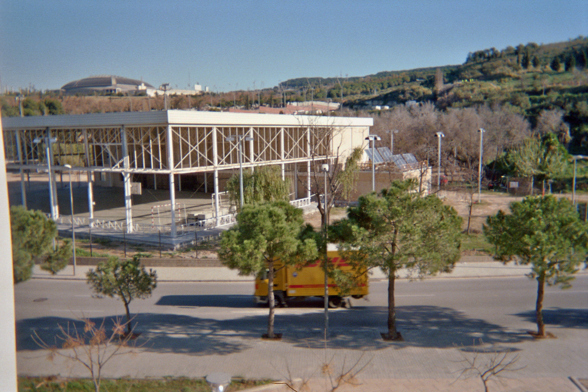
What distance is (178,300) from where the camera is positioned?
1406 cm

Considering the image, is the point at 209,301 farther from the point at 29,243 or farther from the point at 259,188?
the point at 29,243

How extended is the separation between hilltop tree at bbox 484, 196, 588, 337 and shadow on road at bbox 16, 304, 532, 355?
1868 mm

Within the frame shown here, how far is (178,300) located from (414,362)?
793 cm

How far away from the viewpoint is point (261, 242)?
978 centimetres

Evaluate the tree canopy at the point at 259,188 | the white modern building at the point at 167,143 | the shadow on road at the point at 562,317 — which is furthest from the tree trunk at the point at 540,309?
the tree canopy at the point at 259,188

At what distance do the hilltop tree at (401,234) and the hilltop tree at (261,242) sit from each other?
41.1 inches

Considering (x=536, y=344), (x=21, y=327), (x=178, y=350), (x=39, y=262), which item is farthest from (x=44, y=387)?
(x=536, y=344)

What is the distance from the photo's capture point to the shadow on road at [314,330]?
33.7 feet

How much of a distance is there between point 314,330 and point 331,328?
0.48 m

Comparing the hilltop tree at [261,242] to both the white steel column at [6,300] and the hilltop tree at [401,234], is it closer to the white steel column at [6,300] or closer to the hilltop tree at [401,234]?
the hilltop tree at [401,234]

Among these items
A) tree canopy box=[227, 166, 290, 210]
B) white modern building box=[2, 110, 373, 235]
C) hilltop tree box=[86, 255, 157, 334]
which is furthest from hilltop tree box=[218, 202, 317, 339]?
tree canopy box=[227, 166, 290, 210]

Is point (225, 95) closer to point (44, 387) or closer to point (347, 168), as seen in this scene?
point (347, 168)

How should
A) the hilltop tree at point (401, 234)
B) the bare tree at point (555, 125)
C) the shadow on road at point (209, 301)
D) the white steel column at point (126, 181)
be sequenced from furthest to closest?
the bare tree at point (555, 125) < the white steel column at point (126, 181) < the shadow on road at point (209, 301) < the hilltop tree at point (401, 234)

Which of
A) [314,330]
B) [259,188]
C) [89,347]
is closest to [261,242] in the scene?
[314,330]
